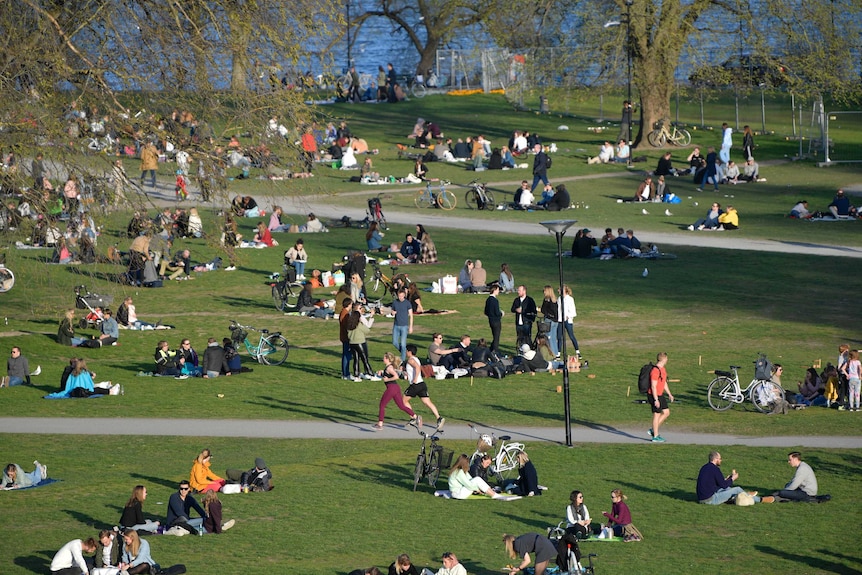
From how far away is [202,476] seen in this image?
21734mm

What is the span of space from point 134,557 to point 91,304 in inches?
694

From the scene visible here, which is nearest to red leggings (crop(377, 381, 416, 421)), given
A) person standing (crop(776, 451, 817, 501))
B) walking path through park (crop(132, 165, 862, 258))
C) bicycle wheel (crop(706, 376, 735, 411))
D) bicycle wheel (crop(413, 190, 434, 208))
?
bicycle wheel (crop(706, 376, 735, 411))

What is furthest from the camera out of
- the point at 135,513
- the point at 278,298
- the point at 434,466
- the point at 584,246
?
the point at 584,246

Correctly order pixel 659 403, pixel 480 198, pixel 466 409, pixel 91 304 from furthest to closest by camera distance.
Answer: pixel 480 198, pixel 91 304, pixel 466 409, pixel 659 403

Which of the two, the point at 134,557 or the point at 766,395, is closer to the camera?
the point at 134,557

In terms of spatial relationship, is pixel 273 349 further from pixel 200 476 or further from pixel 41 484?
A: pixel 200 476

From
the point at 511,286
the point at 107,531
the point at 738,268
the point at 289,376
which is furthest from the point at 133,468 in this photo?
the point at 738,268

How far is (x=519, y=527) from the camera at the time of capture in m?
20.1

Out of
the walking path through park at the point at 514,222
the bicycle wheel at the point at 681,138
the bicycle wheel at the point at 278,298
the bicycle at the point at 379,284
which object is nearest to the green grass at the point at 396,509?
the bicycle wheel at the point at 278,298

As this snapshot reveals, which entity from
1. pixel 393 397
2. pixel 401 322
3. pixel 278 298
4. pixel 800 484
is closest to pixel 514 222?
pixel 278 298

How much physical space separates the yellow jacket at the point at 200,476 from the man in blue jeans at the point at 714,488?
305 inches

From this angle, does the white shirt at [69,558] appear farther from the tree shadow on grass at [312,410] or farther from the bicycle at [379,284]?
the bicycle at [379,284]

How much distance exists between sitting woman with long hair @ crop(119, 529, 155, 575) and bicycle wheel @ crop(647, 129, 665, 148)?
1791 inches

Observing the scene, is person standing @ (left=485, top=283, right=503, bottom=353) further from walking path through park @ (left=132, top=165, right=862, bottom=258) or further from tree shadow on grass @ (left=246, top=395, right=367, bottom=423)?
walking path through park @ (left=132, top=165, right=862, bottom=258)
